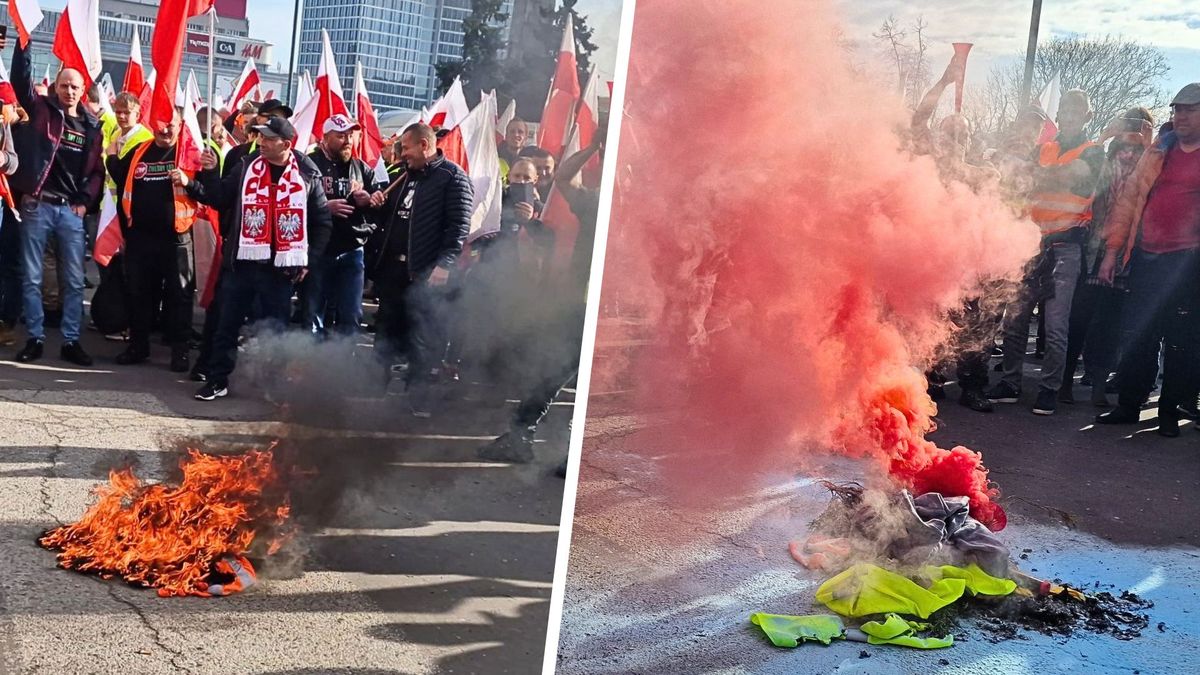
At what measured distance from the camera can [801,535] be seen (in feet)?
11.1

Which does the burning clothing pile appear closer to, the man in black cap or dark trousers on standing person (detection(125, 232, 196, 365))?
the man in black cap

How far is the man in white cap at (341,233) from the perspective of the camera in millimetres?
4598

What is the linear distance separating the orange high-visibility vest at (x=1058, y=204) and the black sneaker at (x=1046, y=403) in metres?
0.88

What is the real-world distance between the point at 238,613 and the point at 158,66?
8.64 ft

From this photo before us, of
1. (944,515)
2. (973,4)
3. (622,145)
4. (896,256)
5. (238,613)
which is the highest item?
(973,4)

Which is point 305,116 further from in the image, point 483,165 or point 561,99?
point 561,99

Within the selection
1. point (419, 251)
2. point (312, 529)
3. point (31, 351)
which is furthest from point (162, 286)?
point (312, 529)

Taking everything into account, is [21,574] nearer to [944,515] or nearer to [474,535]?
[474,535]

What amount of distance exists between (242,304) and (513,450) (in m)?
1.53

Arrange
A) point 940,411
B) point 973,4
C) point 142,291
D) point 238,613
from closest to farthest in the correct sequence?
1. point 238,613
2. point 973,4
3. point 940,411
4. point 142,291

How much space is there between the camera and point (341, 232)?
4691mm

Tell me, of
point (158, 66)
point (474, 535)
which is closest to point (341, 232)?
point (158, 66)

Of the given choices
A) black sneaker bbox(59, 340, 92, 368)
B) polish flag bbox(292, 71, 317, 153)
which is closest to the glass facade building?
polish flag bbox(292, 71, 317, 153)

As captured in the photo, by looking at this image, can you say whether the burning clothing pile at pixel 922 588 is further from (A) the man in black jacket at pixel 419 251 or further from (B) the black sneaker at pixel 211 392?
(B) the black sneaker at pixel 211 392
